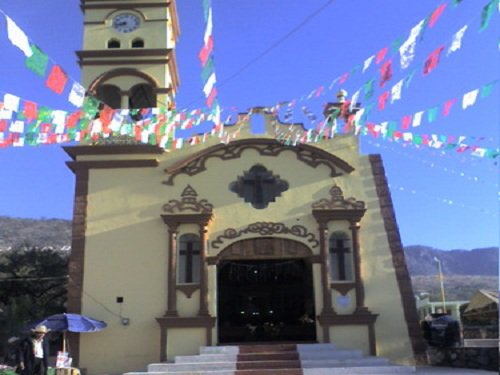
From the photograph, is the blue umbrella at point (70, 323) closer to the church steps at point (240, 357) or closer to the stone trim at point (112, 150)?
the church steps at point (240, 357)

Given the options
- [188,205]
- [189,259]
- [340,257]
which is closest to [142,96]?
[188,205]

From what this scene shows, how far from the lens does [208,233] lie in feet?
57.0

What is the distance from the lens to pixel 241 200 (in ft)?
58.0

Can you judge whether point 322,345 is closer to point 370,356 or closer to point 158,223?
point 370,356

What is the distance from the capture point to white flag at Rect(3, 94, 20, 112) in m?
10.1

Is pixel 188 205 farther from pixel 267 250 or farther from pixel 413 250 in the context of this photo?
pixel 413 250

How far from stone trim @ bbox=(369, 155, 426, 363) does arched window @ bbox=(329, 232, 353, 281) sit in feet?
4.06

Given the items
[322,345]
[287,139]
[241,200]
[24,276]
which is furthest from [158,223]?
[24,276]

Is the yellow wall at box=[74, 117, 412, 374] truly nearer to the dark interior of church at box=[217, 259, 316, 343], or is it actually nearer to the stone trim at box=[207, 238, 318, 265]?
the stone trim at box=[207, 238, 318, 265]

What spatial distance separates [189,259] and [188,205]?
1.56m

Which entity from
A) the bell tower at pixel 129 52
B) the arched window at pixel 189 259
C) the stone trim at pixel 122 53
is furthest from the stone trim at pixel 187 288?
the stone trim at pixel 122 53

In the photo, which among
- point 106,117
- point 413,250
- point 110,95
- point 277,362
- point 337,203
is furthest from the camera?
point 413,250

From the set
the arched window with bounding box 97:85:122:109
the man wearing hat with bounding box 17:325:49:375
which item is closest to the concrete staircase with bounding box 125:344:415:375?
the man wearing hat with bounding box 17:325:49:375

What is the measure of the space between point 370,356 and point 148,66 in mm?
11140
